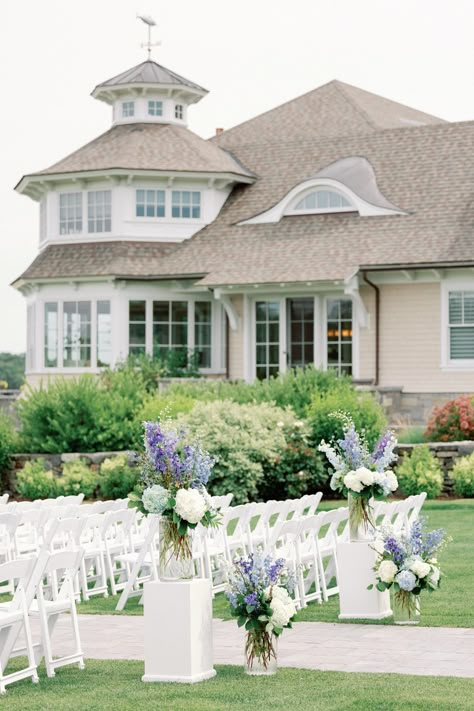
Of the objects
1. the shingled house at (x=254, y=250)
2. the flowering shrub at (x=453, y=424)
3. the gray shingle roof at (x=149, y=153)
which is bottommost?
the flowering shrub at (x=453, y=424)

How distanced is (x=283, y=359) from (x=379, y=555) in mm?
18866

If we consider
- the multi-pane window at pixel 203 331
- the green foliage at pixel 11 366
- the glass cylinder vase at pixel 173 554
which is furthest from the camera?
the green foliage at pixel 11 366

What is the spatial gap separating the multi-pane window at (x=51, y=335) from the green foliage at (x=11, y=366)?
34.1m

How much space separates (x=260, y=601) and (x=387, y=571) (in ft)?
7.61

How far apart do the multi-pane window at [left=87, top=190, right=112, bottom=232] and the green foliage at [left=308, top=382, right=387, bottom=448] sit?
10268 mm

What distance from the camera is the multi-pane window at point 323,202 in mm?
30688

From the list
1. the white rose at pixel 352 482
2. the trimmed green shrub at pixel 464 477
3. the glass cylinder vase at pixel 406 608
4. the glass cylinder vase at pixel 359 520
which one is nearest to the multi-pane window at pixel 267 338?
the trimmed green shrub at pixel 464 477

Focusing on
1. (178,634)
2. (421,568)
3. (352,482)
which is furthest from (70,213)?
(178,634)

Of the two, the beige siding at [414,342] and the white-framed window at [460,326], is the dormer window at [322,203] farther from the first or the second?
the white-framed window at [460,326]

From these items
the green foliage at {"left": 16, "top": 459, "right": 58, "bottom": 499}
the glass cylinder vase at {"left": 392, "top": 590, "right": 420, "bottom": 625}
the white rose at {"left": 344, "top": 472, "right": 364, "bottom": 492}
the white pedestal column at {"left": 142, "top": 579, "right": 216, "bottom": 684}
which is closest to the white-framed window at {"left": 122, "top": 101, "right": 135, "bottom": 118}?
the green foliage at {"left": 16, "top": 459, "right": 58, "bottom": 499}

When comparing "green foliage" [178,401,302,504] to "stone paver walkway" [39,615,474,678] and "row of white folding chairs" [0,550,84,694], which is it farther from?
"row of white folding chairs" [0,550,84,694]

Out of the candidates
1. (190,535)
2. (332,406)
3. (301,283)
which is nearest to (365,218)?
(301,283)

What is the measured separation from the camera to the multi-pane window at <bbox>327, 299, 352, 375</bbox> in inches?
1175

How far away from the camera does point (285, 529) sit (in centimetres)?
1216
